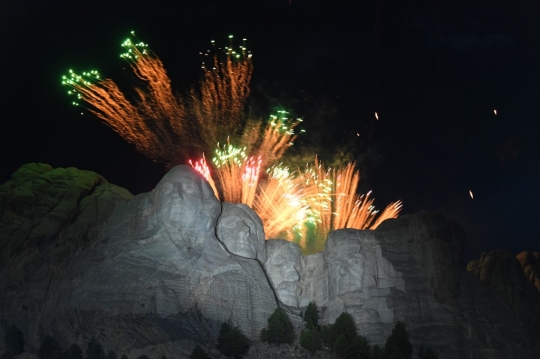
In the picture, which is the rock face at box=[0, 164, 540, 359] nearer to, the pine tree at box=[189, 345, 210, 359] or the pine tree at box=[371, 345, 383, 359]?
the pine tree at box=[189, 345, 210, 359]

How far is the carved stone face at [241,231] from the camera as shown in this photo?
52875 mm

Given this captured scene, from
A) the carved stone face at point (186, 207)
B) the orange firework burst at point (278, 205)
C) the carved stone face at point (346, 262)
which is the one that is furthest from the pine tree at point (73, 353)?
the orange firework burst at point (278, 205)

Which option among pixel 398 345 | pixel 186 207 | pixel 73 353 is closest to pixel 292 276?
pixel 398 345

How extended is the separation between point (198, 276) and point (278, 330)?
5.79 metres

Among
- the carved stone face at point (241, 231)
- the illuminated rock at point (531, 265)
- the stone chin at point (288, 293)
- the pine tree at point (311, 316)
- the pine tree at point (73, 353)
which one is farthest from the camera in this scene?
the illuminated rock at point (531, 265)

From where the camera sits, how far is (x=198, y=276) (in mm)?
47219

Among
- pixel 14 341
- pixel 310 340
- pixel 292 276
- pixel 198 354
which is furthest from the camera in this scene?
pixel 292 276

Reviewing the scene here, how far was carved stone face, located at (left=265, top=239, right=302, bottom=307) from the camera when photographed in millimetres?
54094

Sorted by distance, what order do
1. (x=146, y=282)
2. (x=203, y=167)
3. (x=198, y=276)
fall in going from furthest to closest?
(x=203, y=167) → (x=198, y=276) → (x=146, y=282)

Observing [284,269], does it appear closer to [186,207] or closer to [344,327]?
[344,327]

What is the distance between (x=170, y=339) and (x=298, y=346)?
317 inches

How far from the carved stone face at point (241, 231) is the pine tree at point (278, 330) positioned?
580 centimetres

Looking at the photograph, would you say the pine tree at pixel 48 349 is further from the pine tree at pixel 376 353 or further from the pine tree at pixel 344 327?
the pine tree at pixel 376 353

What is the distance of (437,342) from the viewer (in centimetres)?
5053
